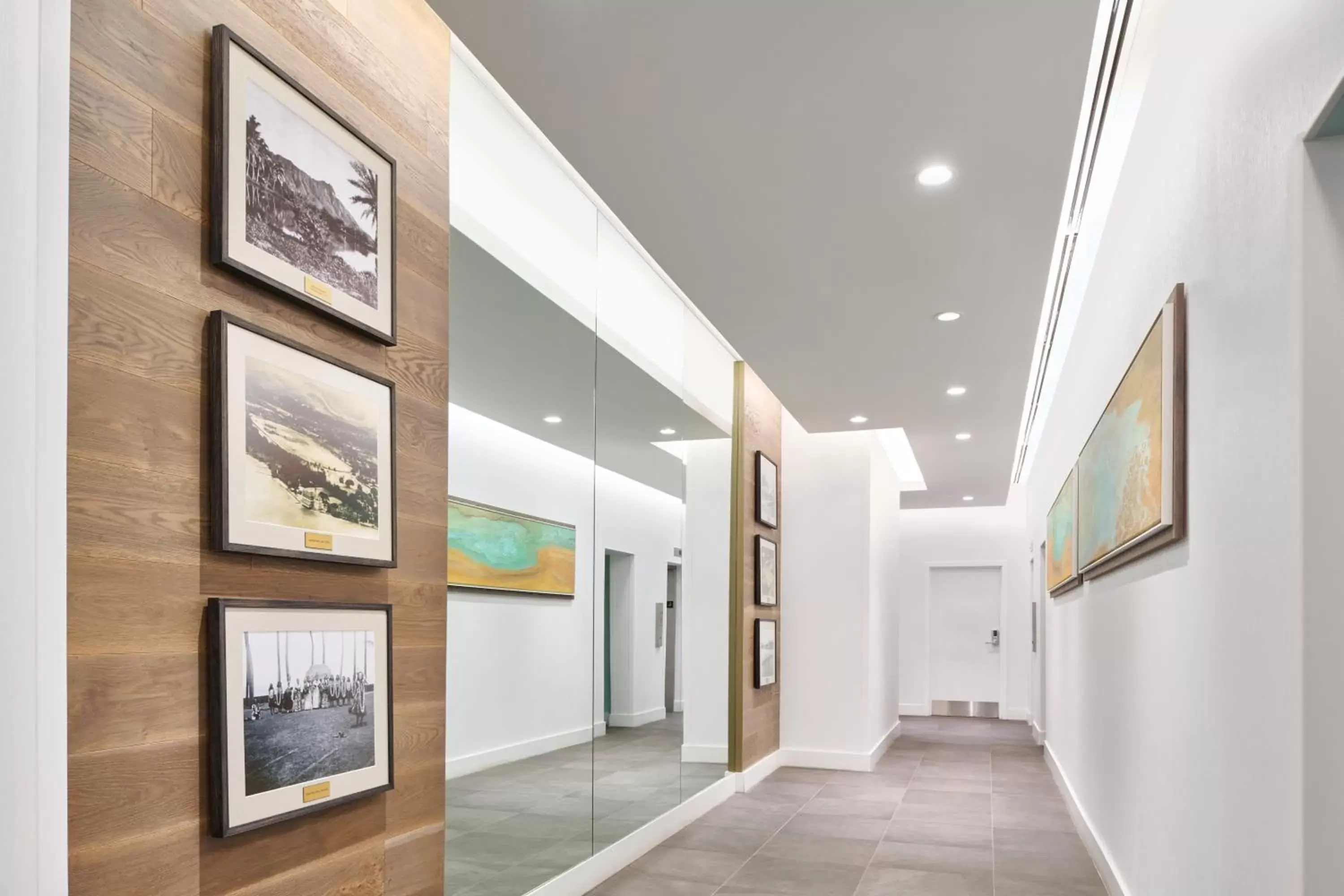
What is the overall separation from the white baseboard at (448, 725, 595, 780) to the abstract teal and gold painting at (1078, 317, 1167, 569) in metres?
2.39

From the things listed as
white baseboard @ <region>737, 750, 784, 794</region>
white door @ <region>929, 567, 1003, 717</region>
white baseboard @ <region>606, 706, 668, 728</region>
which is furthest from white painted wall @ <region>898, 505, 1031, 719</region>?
white baseboard @ <region>606, 706, 668, 728</region>

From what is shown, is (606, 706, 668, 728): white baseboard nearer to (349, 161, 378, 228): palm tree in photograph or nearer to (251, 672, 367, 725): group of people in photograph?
(251, 672, 367, 725): group of people in photograph

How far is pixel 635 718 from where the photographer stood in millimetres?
5840

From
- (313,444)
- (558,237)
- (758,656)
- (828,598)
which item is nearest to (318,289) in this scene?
(313,444)

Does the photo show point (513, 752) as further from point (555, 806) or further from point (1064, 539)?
point (1064, 539)

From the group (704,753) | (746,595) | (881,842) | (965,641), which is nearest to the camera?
(881,842)

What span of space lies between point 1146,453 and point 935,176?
1190mm

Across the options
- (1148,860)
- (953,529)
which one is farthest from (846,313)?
(953,529)

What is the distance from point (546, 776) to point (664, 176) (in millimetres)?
2557

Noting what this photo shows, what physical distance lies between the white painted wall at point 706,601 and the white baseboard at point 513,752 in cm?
197

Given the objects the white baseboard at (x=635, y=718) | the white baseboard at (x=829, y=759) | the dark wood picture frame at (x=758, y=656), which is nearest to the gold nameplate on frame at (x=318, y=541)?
the white baseboard at (x=635, y=718)

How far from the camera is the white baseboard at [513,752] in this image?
3.69m

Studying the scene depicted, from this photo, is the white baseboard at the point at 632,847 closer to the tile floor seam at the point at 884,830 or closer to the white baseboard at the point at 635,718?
the white baseboard at the point at 635,718

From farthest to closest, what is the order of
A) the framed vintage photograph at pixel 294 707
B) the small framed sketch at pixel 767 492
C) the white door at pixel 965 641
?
the white door at pixel 965 641 < the small framed sketch at pixel 767 492 < the framed vintage photograph at pixel 294 707
